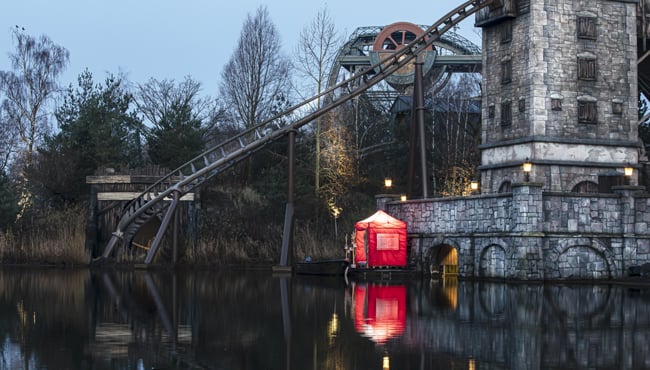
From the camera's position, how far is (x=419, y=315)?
20.4 metres

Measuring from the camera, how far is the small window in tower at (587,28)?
1586 inches

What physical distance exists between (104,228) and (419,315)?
87.6ft

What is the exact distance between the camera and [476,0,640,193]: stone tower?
3991 cm

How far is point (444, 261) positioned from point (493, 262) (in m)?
4.39

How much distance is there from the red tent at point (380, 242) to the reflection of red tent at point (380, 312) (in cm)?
645

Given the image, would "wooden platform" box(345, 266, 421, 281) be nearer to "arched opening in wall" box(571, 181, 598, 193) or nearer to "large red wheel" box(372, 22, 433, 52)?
"arched opening in wall" box(571, 181, 598, 193)

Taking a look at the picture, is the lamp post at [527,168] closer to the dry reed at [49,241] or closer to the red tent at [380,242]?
the red tent at [380,242]

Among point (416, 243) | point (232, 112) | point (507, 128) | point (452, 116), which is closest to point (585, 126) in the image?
point (507, 128)

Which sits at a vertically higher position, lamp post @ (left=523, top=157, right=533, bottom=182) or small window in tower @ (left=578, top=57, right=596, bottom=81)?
small window in tower @ (left=578, top=57, right=596, bottom=81)

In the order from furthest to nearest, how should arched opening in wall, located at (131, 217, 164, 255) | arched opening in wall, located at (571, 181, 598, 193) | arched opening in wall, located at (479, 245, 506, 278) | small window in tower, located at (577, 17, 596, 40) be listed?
arched opening in wall, located at (131, 217, 164, 255)
arched opening in wall, located at (571, 181, 598, 193)
small window in tower, located at (577, 17, 596, 40)
arched opening in wall, located at (479, 245, 506, 278)

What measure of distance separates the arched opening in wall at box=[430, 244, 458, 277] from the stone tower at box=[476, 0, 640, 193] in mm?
4232

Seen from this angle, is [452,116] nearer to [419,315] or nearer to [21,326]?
[419,315]

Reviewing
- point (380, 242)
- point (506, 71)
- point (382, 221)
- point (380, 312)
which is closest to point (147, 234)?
point (382, 221)

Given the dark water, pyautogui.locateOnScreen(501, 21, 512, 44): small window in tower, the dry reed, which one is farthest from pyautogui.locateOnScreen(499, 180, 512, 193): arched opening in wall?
the dry reed
